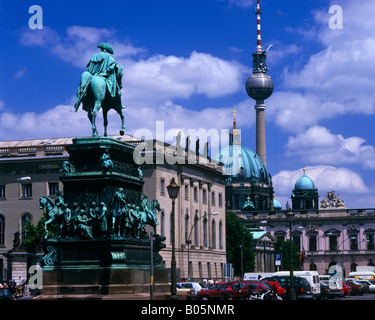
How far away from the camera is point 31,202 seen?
93188 mm

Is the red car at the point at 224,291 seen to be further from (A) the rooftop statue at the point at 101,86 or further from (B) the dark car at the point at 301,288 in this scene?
(A) the rooftop statue at the point at 101,86

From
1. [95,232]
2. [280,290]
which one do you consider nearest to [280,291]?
[280,290]

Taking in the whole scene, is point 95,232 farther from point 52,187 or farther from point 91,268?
point 52,187

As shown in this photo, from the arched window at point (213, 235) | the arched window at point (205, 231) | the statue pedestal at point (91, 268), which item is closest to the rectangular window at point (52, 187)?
the arched window at point (205, 231)

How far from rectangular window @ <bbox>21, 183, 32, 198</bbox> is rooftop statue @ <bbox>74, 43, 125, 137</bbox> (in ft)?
191

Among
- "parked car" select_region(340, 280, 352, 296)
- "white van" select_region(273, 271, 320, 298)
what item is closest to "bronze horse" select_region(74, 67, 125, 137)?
"white van" select_region(273, 271, 320, 298)

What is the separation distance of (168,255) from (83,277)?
64701mm

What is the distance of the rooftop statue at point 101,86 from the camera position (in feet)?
118

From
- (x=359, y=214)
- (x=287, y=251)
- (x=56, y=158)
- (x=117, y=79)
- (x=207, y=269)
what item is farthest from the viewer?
(x=359, y=214)

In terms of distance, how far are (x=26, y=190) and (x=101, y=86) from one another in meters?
60.1

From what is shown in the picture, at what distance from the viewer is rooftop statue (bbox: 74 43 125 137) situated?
118 ft

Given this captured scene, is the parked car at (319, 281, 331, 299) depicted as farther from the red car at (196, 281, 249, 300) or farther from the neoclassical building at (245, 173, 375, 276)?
the neoclassical building at (245, 173, 375, 276)
